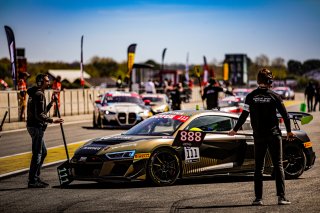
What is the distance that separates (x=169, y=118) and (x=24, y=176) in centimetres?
288

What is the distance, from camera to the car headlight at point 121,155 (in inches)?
435

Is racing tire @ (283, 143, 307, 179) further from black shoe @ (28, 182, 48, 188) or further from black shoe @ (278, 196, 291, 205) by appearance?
black shoe @ (28, 182, 48, 188)

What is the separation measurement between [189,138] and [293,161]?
183 cm

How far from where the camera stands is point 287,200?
935 centimetres

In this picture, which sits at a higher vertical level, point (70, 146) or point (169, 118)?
point (169, 118)

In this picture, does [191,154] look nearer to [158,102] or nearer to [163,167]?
[163,167]

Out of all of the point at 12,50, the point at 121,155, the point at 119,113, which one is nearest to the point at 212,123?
the point at 121,155

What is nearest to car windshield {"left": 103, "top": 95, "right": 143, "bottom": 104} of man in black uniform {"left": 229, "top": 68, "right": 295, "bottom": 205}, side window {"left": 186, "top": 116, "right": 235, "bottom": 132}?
side window {"left": 186, "top": 116, "right": 235, "bottom": 132}

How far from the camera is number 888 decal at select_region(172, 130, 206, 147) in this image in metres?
11.5

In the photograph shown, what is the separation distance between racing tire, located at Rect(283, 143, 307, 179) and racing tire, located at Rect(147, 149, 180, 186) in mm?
1896

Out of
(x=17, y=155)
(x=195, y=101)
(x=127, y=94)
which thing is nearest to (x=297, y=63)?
(x=195, y=101)

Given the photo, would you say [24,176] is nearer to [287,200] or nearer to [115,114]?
[287,200]

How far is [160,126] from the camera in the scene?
12.0 metres

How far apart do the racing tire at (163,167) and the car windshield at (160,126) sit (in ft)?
1.53
